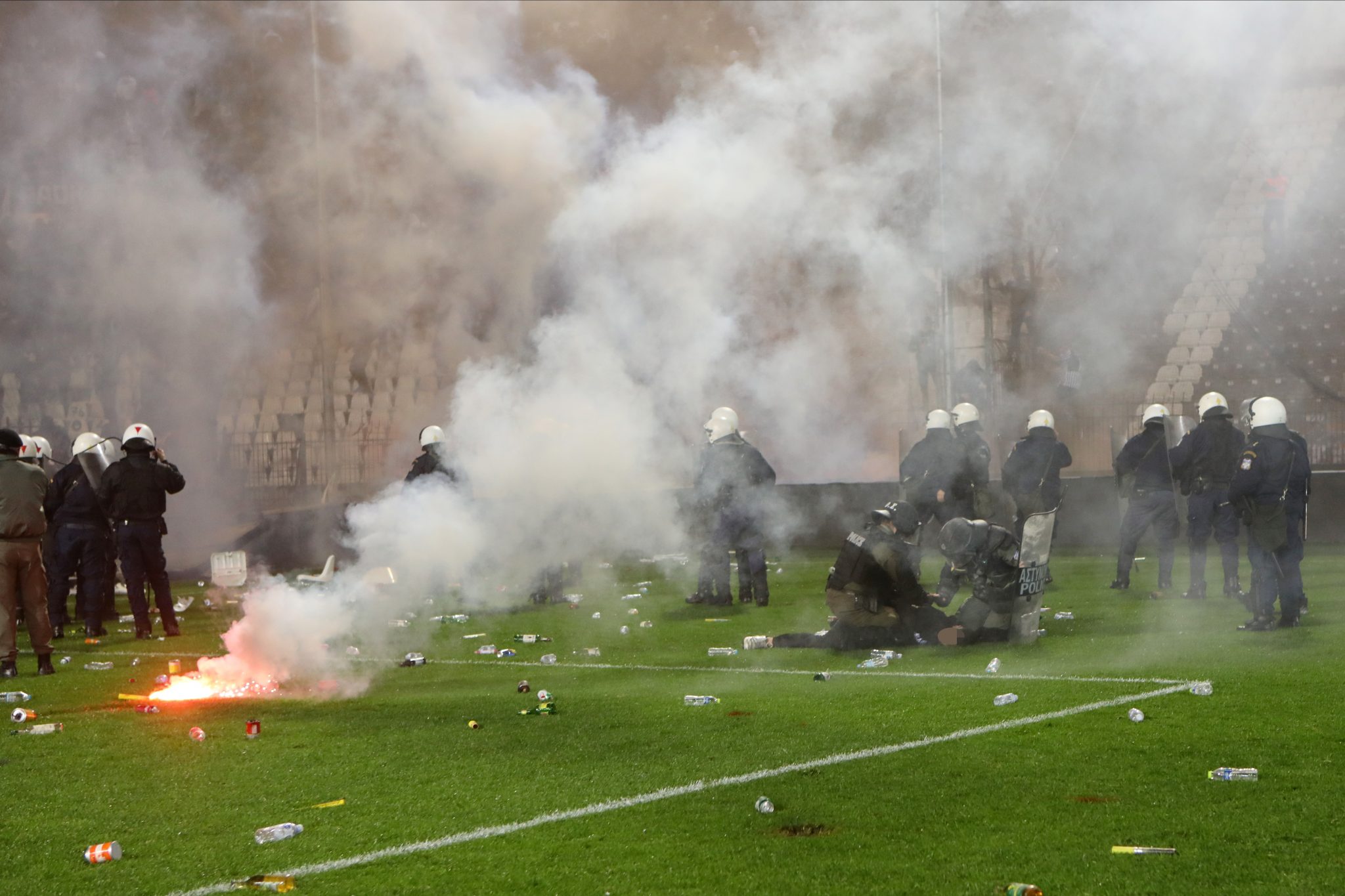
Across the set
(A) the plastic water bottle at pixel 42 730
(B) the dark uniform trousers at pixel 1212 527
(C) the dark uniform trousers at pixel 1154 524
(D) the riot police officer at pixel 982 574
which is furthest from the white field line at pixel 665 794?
(C) the dark uniform trousers at pixel 1154 524

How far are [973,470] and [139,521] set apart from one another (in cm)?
832

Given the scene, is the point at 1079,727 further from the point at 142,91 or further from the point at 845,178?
the point at 142,91

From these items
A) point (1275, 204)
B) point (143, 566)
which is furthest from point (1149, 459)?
point (1275, 204)

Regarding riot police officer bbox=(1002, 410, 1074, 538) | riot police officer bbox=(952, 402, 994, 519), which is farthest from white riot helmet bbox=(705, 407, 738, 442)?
riot police officer bbox=(1002, 410, 1074, 538)

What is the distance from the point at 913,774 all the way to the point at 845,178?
12706mm

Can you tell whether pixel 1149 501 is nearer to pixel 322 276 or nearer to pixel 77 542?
pixel 77 542

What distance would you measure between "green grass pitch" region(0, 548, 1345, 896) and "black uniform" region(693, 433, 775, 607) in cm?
372

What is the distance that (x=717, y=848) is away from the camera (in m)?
5.05

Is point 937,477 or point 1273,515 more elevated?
point 937,477

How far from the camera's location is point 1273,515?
10891 mm

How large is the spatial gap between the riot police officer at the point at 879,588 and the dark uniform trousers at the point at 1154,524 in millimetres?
4601

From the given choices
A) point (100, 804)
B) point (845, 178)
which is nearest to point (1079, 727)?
point (100, 804)

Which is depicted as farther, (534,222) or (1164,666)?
(534,222)

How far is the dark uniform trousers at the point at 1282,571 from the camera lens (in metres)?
10.9
